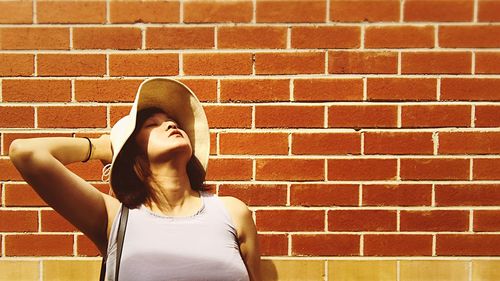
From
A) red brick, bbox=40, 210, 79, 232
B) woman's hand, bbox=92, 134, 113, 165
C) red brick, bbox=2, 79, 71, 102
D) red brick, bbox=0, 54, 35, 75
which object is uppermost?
red brick, bbox=0, 54, 35, 75

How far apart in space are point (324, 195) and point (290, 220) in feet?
0.65

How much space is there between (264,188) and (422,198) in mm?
744

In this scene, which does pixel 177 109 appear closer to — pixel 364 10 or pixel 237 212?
pixel 237 212

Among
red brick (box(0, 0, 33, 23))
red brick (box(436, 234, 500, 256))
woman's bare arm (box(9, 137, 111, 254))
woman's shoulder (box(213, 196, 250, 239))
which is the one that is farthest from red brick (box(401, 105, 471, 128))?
red brick (box(0, 0, 33, 23))

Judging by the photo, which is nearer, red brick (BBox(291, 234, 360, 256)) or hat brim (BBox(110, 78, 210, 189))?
hat brim (BBox(110, 78, 210, 189))

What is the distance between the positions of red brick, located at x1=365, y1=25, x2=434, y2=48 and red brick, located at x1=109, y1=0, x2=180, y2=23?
0.91 metres

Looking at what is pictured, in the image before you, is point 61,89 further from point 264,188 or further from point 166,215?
point 264,188

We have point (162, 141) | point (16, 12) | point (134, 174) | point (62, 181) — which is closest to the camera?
point (62, 181)

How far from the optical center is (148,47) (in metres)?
2.22

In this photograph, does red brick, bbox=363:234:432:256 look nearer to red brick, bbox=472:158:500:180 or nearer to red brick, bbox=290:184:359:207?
red brick, bbox=290:184:359:207

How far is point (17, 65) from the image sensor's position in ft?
7.27

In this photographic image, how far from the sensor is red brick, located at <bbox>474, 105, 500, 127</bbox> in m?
2.21

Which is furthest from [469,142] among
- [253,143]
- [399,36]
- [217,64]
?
[217,64]

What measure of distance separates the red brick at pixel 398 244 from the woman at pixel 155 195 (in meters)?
0.61
